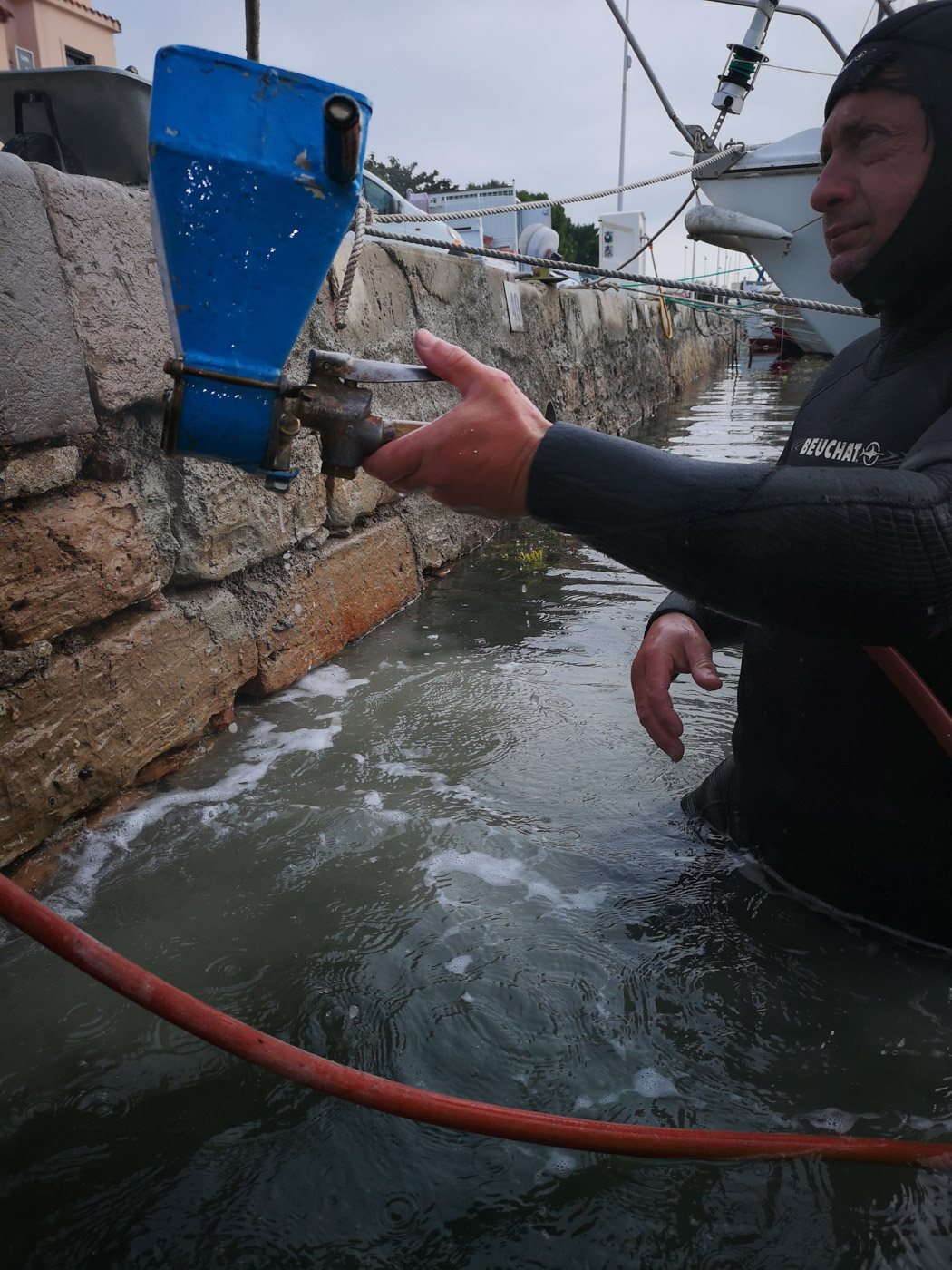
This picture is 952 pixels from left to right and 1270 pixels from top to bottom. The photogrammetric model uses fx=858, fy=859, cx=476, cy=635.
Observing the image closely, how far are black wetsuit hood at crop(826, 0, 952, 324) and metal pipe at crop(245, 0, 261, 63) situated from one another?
1033 mm

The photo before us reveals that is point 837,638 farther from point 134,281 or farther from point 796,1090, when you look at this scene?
point 134,281

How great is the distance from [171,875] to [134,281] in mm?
1517

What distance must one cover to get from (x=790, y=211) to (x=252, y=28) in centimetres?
656

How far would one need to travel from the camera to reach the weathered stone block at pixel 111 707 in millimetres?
1963

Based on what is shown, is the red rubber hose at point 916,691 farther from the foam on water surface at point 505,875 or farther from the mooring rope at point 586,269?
the mooring rope at point 586,269

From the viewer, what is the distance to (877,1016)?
1.53 meters

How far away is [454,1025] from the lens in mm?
1565

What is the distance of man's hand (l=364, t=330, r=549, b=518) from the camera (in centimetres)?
105

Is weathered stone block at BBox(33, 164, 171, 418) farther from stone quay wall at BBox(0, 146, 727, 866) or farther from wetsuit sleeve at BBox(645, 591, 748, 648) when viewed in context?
wetsuit sleeve at BBox(645, 591, 748, 648)

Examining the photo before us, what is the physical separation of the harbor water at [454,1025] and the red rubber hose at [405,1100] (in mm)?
43

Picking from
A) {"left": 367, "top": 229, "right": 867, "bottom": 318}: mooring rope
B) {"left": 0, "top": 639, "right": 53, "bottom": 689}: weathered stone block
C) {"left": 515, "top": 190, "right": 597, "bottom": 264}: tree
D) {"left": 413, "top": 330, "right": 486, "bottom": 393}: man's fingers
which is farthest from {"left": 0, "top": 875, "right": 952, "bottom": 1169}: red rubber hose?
{"left": 515, "top": 190, "right": 597, "bottom": 264}: tree

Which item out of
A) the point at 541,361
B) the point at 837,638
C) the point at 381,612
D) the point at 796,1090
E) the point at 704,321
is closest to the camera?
the point at 837,638

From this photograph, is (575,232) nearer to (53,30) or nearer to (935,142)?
(53,30)

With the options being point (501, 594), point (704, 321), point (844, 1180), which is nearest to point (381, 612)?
point (501, 594)
